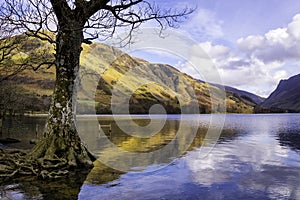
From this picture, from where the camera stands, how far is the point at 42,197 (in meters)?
11.7

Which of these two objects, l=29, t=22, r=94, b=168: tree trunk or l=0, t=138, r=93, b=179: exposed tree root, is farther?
l=29, t=22, r=94, b=168: tree trunk

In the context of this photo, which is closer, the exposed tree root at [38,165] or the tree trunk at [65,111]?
the exposed tree root at [38,165]

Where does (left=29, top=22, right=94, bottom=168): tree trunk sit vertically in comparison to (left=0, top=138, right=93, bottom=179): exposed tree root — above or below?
above

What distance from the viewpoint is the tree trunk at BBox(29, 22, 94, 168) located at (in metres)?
17.0

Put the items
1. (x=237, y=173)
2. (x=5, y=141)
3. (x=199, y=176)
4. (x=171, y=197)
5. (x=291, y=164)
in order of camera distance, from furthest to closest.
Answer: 1. (x=5, y=141)
2. (x=291, y=164)
3. (x=237, y=173)
4. (x=199, y=176)
5. (x=171, y=197)

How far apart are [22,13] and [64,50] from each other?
3.03m

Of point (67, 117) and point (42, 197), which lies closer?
point (42, 197)

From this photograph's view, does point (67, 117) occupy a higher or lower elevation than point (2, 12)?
lower

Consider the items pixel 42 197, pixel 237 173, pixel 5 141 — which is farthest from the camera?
pixel 5 141

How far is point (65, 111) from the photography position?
1761 cm

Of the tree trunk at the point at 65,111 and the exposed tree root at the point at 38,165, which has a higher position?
the tree trunk at the point at 65,111

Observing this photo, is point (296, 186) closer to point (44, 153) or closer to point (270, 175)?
point (270, 175)

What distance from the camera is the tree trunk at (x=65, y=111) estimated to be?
55.6 feet

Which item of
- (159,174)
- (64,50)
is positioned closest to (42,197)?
(159,174)
